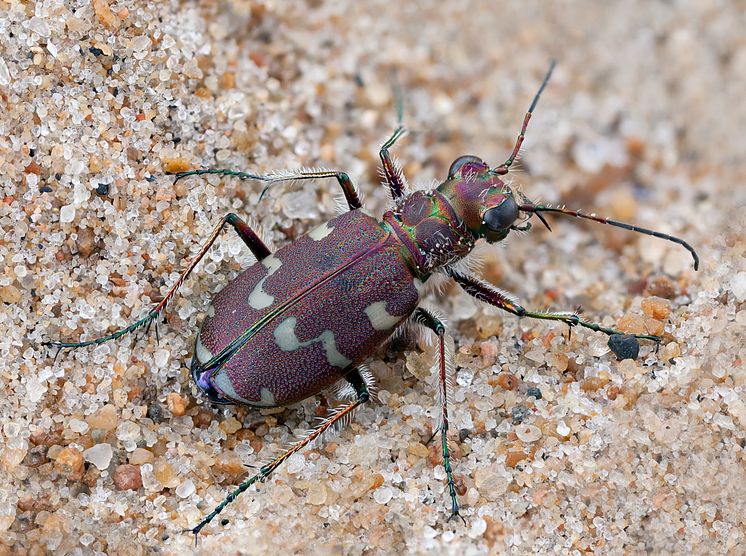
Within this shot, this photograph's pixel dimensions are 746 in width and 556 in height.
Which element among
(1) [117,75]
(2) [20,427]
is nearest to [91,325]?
(2) [20,427]

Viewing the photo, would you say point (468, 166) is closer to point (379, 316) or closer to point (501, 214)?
point (501, 214)

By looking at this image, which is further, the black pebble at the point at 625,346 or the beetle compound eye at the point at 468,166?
the beetle compound eye at the point at 468,166

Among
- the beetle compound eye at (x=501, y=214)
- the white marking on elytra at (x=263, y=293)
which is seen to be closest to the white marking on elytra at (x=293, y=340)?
the white marking on elytra at (x=263, y=293)

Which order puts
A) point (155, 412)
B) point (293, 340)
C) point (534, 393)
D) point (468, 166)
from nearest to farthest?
1. point (293, 340)
2. point (155, 412)
3. point (534, 393)
4. point (468, 166)

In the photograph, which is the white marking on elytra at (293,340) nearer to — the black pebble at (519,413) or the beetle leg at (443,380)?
the beetle leg at (443,380)

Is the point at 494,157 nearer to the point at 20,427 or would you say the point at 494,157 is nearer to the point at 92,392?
the point at 92,392

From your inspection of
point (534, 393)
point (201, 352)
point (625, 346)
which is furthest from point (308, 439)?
point (625, 346)
